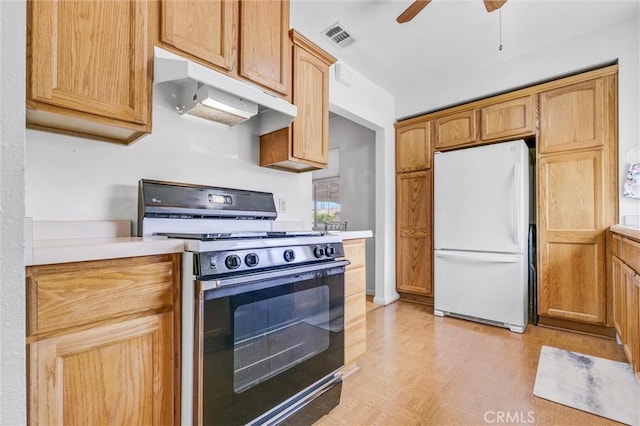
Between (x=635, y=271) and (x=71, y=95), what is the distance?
2.84m

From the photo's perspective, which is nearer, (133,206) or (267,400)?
(267,400)

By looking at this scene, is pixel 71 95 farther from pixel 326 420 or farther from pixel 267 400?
pixel 326 420

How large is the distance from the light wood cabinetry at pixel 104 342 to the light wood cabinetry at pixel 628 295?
2.28 meters

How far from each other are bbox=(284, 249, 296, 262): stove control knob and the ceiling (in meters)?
1.93

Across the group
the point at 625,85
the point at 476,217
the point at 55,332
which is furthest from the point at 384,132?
the point at 55,332

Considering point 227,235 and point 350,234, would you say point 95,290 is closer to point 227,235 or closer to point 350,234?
point 227,235

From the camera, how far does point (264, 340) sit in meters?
1.29

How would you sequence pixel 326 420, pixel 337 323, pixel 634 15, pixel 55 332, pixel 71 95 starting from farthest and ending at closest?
pixel 634 15 < pixel 337 323 < pixel 326 420 < pixel 71 95 < pixel 55 332

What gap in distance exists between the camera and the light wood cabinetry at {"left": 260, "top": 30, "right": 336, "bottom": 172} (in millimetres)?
2047

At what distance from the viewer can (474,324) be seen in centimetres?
293

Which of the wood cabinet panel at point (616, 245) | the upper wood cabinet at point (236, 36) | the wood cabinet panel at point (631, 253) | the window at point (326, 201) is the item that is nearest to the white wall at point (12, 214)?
the upper wood cabinet at point (236, 36)

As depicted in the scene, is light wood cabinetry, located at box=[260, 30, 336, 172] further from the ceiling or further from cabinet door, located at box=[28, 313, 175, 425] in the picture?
cabinet door, located at box=[28, 313, 175, 425]

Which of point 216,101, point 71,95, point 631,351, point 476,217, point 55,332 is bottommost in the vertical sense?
point 631,351
